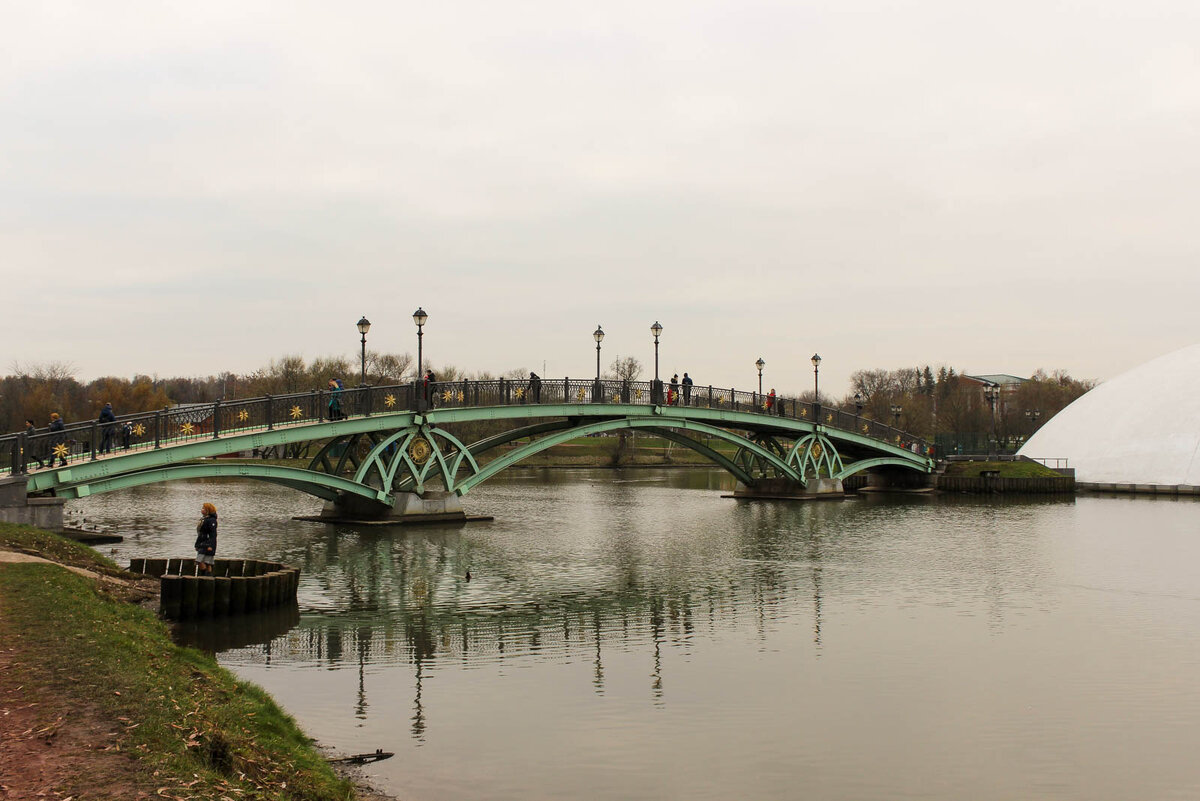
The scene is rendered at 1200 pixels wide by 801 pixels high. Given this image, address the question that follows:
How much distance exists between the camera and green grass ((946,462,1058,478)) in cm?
6375

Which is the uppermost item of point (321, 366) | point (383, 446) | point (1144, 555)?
point (321, 366)

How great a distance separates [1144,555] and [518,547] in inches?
699

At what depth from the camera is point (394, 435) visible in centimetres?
3597

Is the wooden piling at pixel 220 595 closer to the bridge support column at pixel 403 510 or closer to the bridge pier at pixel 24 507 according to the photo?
the bridge pier at pixel 24 507

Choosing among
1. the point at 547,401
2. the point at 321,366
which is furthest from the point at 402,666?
the point at 321,366

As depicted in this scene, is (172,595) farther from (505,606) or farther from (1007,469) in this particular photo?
(1007,469)

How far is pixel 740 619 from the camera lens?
62.1 ft

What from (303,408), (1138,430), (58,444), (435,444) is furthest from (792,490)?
(58,444)

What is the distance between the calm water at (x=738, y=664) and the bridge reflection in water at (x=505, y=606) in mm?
89

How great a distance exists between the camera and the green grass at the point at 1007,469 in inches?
2510

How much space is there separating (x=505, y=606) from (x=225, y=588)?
16.9 feet

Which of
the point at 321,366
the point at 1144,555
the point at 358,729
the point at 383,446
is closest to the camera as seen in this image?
the point at 358,729

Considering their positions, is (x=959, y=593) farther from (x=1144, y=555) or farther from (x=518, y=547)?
(x=518, y=547)

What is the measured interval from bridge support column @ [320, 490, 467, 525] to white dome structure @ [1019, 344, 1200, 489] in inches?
1842
